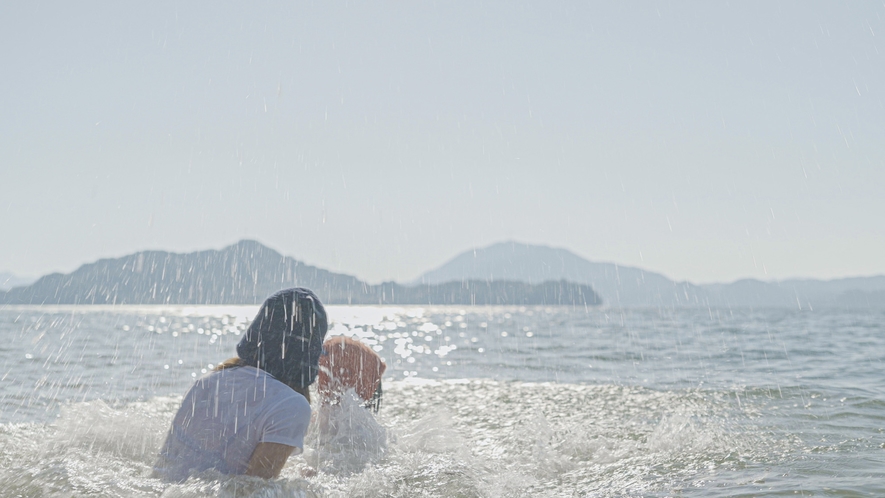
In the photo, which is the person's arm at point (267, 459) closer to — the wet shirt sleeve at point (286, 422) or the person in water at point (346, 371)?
the wet shirt sleeve at point (286, 422)

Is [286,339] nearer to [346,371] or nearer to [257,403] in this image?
[257,403]

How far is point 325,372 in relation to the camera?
6168mm

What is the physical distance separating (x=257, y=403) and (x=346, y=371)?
2.38 metres

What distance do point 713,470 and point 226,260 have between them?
168m

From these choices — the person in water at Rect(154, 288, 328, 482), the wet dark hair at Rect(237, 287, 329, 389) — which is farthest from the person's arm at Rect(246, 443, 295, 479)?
the wet dark hair at Rect(237, 287, 329, 389)

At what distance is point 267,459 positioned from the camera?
3934 mm

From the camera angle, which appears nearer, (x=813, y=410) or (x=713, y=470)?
(x=713, y=470)

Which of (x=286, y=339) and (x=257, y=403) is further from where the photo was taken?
(x=286, y=339)

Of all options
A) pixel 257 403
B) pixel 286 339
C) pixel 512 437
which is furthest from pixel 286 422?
pixel 512 437

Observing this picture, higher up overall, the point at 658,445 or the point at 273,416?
the point at 273,416

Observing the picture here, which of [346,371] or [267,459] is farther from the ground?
[346,371]

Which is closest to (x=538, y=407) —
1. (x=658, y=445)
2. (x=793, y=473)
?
(x=658, y=445)

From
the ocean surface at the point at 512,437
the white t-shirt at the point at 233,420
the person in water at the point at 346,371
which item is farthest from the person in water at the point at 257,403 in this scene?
the person in water at the point at 346,371

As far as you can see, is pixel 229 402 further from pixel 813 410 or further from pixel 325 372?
pixel 813 410
